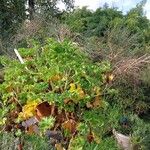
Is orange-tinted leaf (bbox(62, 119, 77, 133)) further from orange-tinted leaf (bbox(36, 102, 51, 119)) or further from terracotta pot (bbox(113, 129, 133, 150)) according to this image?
terracotta pot (bbox(113, 129, 133, 150))

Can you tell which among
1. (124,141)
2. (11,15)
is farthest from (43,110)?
(11,15)

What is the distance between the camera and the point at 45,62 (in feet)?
19.0

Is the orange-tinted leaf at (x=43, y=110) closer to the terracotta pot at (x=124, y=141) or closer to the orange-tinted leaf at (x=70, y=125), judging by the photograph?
the orange-tinted leaf at (x=70, y=125)

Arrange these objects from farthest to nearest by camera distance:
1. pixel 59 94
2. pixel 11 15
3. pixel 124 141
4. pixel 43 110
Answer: pixel 11 15 < pixel 124 141 < pixel 43 110 < pixel 59 94

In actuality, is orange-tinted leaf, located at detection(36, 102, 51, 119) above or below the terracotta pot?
above

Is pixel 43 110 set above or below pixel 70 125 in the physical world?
above

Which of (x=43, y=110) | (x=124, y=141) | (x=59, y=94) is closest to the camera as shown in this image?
(x=59, y=94)

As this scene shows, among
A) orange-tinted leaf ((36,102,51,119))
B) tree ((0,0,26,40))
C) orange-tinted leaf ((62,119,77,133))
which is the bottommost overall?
orange-tinted leaf ((62,119,77,133))

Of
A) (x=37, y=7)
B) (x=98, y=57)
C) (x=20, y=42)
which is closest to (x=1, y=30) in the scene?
(x=20, y=42)

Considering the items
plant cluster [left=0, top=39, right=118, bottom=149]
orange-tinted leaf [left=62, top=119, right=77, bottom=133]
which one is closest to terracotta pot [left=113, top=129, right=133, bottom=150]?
plant cluster [left=0, top=39, right=118, bottom=149]

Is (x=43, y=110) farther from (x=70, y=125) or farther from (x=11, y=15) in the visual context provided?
(x=11, y=15)

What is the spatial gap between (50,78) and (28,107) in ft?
1.23

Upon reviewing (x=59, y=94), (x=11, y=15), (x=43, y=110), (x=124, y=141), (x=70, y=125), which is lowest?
(x=124, y=141)

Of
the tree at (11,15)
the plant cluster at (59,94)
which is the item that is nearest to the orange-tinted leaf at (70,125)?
the plant cluster at (59,94)
